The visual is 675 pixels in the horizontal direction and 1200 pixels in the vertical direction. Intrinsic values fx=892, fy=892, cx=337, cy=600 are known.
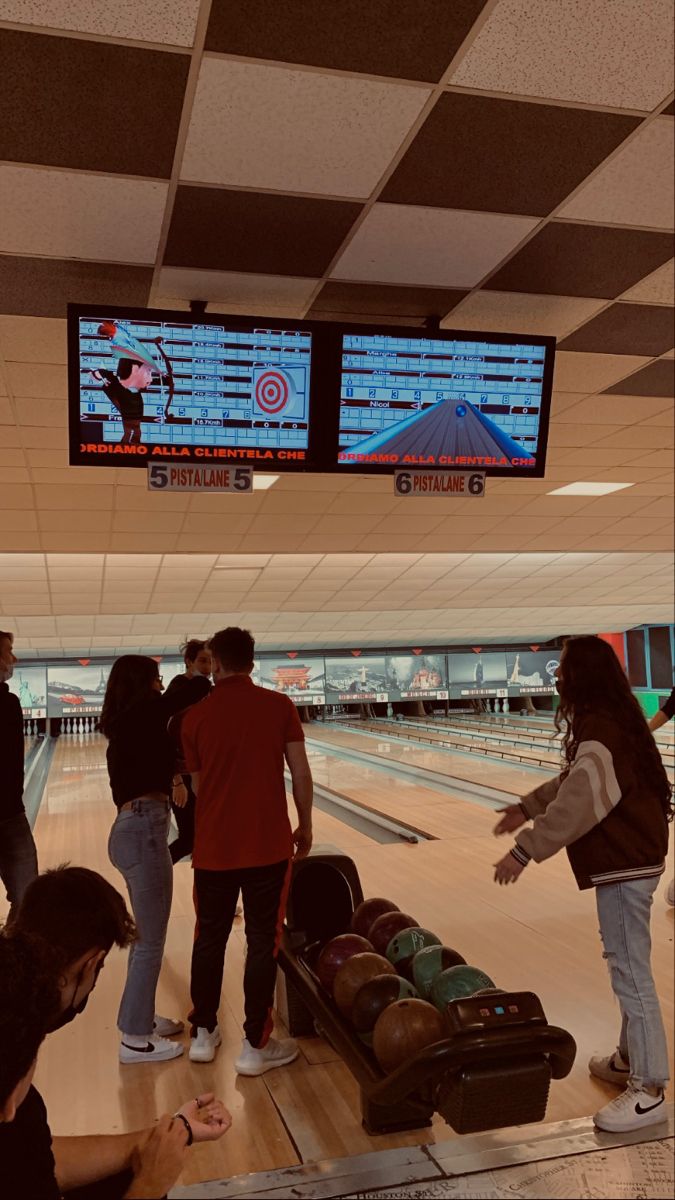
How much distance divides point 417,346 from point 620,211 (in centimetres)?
72

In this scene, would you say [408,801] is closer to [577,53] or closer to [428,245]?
[428,245]

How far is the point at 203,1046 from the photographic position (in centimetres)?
290

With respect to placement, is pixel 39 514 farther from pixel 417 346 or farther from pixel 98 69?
pixel 98 69

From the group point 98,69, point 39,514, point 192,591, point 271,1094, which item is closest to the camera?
point 98,69

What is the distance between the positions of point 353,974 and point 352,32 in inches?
94.9

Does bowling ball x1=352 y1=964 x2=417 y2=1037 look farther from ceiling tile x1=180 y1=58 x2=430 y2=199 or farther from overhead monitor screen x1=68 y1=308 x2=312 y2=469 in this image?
ceiling tile x1=180 y1=58 x2=430 y2=199

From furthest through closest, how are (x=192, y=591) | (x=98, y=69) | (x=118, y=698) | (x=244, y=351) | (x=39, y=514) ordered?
(x=192, y=591), (x=39, y=514), (x=118, y=698), (x=244, y=351), (x=98, y=69)

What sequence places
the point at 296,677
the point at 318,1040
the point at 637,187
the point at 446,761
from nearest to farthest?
1. the point at 637,187
2. the point at 318,1040
3. the point at 446,761
4. the point at 296,677

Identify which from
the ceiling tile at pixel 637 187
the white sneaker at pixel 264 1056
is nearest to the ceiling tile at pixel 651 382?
the ceiling tile at pixel 637 187

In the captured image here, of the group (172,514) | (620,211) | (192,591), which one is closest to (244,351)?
(620,211)

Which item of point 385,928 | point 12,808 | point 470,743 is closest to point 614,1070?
point 385,928

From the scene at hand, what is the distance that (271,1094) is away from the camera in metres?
2.66

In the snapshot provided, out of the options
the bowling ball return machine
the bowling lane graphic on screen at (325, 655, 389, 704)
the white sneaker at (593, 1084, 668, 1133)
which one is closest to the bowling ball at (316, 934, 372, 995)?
the bowling ball return machine

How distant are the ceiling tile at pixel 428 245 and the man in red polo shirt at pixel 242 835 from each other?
1.31m
